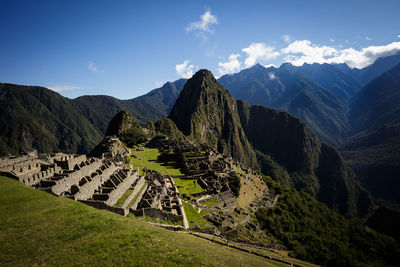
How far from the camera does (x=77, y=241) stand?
14344 mm

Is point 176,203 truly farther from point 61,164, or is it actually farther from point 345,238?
point 345,238

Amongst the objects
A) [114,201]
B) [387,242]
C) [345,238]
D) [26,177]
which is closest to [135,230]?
[114,201]

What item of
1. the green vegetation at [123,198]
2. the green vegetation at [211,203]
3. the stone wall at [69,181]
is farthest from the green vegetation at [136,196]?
the green vegetation at [211,203]

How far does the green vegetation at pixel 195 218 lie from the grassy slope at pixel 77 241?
18041 mm

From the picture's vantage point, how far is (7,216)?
1625 cm

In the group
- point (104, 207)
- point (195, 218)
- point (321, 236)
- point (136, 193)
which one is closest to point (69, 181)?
point (104, 207)

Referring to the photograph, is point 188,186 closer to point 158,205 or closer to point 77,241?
point 158,205

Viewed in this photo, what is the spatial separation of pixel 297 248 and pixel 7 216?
59.3 meters

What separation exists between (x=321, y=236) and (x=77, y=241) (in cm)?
8209

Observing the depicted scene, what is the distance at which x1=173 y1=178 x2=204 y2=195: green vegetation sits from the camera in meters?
49.7

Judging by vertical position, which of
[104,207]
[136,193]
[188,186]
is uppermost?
[104,207]

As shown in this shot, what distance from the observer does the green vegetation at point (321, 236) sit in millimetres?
56438

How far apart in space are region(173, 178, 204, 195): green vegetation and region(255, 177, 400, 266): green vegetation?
789 inches

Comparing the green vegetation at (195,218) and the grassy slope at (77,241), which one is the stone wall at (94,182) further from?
the green vegetation at (195,218)
